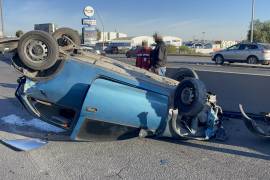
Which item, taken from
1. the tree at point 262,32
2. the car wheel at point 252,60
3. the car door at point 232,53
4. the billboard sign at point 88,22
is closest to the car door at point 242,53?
the car door at point 232,53

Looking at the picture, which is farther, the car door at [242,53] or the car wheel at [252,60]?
the car door at [242,53]

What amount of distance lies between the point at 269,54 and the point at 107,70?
2125 centimetres

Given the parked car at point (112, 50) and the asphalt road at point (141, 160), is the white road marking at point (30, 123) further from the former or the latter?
the parked car at point (112, 50)

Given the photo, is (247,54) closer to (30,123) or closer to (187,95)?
(30,123)

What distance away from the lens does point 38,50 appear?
197 inches

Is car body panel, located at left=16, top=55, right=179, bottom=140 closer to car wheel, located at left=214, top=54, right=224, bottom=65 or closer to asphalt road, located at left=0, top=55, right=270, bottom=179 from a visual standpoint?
asphalt road, located at left=0, top=55, right=270, bottom=179

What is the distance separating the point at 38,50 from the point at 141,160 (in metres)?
2.14

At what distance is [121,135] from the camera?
5051 mm

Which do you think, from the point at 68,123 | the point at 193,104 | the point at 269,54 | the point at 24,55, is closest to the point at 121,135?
the point at 68,123

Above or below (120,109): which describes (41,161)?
below

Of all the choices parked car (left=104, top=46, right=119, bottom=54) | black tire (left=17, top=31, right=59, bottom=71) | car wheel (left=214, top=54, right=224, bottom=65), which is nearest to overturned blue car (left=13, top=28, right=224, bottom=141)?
black tire (left=17, top=31, right=59, bottom=71)

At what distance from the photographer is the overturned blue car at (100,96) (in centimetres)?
482

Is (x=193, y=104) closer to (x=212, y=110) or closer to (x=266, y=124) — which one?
(x=212, y=110)

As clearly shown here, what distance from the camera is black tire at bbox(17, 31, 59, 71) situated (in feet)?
16.3
